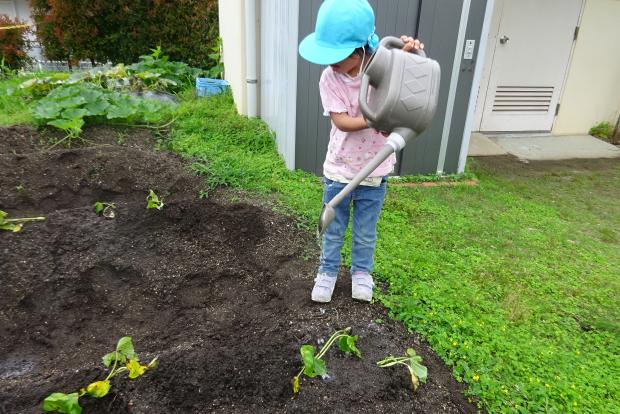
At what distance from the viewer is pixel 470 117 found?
4.25m

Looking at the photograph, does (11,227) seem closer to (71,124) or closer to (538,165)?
(71,124)

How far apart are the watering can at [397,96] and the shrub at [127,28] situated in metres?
5.71

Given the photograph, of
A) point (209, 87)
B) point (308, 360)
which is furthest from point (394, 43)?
point (209, 87)

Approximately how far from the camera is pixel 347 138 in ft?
7.00

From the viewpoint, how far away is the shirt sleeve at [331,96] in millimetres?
2004

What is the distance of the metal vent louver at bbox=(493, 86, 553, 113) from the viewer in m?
5.68

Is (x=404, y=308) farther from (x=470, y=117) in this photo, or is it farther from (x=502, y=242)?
(x=470, y=117)

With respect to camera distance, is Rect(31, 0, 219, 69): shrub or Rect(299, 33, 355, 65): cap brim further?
Rect(31, 0, 219, 69): shrub

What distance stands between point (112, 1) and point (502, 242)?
625cm

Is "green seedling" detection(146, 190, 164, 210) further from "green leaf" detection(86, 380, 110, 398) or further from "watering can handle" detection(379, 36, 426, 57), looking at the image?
"watering can handle" detection(379, 36, 426, 57)

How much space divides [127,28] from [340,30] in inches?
241

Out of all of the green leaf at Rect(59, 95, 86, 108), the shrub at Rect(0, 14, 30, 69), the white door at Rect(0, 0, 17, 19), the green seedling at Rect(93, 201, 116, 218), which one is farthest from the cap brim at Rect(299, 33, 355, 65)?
the white door at Rect(0, 0, 17, 19)

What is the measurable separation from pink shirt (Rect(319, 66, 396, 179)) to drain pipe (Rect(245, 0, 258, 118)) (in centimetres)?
267

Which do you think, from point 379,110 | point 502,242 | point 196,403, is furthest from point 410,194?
point 196,403
